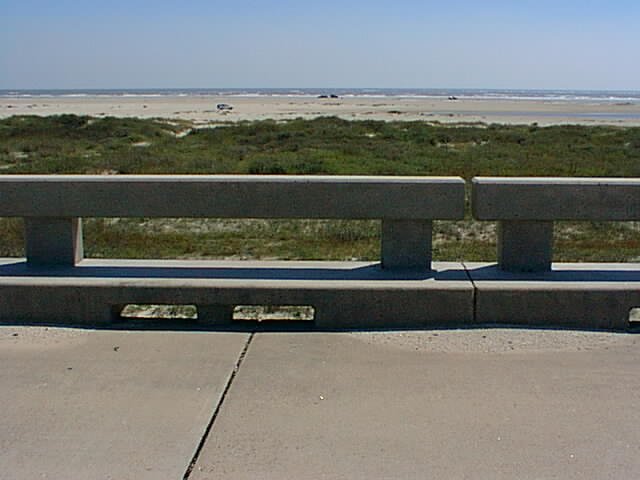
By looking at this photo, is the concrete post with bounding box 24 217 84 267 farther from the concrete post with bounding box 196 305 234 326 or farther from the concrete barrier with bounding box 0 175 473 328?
the concrete post with bounding box 196 305 234 326

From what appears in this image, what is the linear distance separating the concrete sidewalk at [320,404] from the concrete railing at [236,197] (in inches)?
37.0

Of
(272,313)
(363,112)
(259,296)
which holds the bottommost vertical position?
(272,313)

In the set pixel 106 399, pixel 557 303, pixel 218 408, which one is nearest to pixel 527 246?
pixel 557 303

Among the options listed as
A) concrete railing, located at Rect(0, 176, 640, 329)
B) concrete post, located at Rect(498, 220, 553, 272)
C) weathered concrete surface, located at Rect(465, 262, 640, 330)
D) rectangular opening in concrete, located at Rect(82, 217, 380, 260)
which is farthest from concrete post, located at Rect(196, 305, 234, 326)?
rectangular opening in concrete, located at Rect(82, 217, 380, 260)

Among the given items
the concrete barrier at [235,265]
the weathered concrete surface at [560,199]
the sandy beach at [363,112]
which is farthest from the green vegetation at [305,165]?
the sandy beach at [363,112]

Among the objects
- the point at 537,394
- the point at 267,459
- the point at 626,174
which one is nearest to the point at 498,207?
the point at 537,394

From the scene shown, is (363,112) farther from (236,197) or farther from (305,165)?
(236,197)

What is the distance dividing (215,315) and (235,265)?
665mm

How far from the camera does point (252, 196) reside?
18.6 ft

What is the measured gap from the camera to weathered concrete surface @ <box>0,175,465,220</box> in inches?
222

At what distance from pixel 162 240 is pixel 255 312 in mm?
3809

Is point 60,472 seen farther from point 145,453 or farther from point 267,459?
point 267,459

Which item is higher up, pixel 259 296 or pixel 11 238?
pixel 259 296

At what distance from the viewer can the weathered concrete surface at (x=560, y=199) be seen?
18.4 ft
